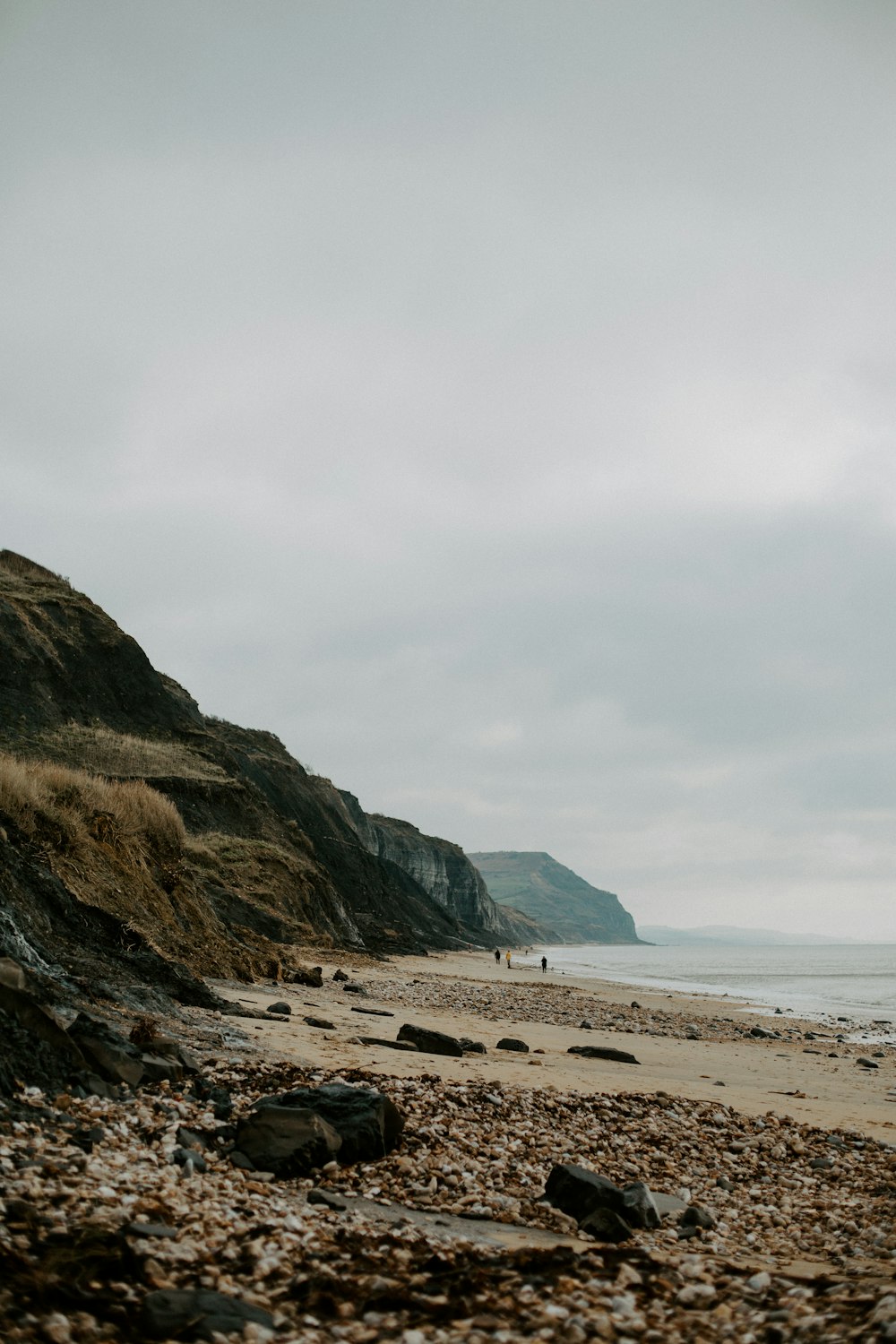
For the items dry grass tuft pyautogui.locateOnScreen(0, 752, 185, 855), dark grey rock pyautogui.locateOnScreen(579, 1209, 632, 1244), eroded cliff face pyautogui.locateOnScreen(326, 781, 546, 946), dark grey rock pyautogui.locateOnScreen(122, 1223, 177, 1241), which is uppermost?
dry grass tuft pyautogui.locateOnScreen(0, 752, 185, 855)

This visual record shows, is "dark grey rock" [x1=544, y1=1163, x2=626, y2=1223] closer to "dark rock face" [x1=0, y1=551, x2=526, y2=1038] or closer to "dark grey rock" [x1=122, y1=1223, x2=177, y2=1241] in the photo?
"dark grey rock" [x1=122, y1=1223, x2=177, y2=1241]

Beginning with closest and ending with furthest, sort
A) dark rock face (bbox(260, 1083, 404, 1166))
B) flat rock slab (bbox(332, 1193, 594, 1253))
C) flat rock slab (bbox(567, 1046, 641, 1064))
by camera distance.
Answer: flat rock slab (bbox(332, 1193, 594, 1253)) → dark rock face (bbox(260, 1083, 404, 1166)) → flat rock slab (bbox(567, 1046, 641, 1064))

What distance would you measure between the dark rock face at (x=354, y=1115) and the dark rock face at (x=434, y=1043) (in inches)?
204

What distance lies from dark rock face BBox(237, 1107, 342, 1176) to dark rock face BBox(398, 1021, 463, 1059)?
5940 millimetres

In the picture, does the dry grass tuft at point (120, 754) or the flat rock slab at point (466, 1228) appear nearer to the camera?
the flat rock slab at point (466, 1228)

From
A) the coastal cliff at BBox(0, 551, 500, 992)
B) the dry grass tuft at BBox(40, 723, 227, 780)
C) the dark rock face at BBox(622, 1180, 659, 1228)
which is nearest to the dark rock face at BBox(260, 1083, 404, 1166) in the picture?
the dark rock face at BBox(622, 1180, 659, 1228)

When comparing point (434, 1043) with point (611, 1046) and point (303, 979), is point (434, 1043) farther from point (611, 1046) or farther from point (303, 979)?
point (303, 979)

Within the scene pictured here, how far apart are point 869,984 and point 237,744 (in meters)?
49.5

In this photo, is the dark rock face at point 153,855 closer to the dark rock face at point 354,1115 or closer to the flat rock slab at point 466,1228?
the dark rock face at point 354,1115

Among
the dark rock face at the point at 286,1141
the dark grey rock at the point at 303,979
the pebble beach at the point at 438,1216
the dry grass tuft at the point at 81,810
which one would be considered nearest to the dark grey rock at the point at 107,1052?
the pebble beach at the point at 438,1216

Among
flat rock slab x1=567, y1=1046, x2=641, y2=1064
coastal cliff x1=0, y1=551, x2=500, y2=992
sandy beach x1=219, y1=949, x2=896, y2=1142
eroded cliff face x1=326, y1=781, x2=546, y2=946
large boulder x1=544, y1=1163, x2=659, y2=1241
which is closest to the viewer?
large boulder x1=544, y1=1163, x2=659, y2=1241

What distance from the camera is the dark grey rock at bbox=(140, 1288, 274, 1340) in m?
3.94

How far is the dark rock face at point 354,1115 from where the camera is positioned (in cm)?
689

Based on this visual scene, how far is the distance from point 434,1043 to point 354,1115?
5823 mm
